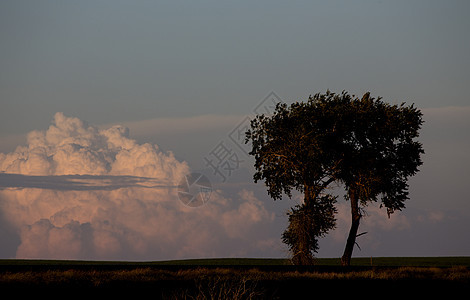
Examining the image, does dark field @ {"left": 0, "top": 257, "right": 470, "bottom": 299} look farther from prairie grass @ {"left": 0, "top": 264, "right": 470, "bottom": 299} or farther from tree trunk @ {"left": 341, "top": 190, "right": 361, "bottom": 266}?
tree trunk @ {"left": 341, "top": 190, "right": 361, "bottom": 266}

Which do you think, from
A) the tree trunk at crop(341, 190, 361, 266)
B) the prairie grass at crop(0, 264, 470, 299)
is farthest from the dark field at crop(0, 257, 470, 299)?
the tree trunk at crop(341, 190, 361, 266)

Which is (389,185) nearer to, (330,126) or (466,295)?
(330,126)

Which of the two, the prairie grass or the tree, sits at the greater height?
the tree

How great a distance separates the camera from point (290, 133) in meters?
49.4

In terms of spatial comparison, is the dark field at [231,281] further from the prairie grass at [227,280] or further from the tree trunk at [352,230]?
the tree trunk at [352,230]

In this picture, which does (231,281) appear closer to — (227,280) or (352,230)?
(227,280)

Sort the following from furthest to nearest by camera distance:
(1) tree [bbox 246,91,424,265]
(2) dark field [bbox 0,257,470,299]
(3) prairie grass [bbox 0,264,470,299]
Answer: (1) tree [bbox 246,91,424,265] → (3) prairie grass [bbox 0,264,470,299] → (2) dark field [bbox 0,257,470,299]

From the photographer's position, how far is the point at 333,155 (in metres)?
49.8

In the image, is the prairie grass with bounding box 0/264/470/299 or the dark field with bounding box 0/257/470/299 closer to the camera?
the dark field with bounding box 0/257/470/299

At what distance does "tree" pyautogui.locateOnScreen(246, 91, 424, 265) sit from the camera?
48750 mm

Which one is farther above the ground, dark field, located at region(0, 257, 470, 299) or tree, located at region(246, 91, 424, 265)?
tree, located at region(246, 91, 424, 265)

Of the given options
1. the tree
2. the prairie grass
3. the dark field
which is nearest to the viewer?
the dark field

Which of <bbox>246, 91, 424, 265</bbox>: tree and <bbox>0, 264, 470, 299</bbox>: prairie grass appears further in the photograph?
<bbox>246, 91, 424, 265</bbox>: tree

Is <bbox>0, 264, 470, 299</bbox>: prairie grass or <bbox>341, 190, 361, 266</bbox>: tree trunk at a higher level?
<bbox>341, 190, 361, 266</bbox>: tree trunk
